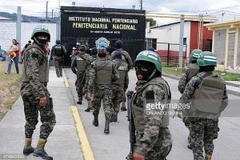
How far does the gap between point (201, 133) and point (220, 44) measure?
72.0 feet

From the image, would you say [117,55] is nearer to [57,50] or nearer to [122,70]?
[122,70]

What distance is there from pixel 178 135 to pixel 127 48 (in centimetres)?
1952

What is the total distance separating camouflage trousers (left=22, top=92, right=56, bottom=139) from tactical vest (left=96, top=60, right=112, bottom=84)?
2151 mm

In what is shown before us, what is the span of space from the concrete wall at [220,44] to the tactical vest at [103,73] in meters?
19.3

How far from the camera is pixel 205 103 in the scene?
5031 millimetres

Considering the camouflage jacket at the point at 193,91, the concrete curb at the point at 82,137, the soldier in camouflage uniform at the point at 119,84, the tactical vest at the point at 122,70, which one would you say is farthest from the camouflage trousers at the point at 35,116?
the tactical vest at the point at 122,70

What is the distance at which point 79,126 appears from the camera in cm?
766

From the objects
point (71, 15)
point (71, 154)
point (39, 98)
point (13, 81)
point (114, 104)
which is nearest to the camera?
point (39, 98)

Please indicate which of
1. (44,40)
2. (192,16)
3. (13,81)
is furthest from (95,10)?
(44,40)

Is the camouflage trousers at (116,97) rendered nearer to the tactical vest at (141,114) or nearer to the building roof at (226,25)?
the tactical vest at (141,114)

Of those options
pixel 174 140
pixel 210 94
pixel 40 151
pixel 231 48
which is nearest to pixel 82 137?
pixel 40 151

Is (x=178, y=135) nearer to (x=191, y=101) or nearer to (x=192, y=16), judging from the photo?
(x=191, y=101)

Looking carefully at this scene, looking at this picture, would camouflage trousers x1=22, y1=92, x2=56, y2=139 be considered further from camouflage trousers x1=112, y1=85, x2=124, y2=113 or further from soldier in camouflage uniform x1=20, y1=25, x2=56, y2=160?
camouflage trousers x1=112, y1=85, x2=124, y2=113

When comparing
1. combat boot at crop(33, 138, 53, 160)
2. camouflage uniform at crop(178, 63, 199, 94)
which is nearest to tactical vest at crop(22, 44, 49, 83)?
combat boot at crop(33, 138, 53, 160)
